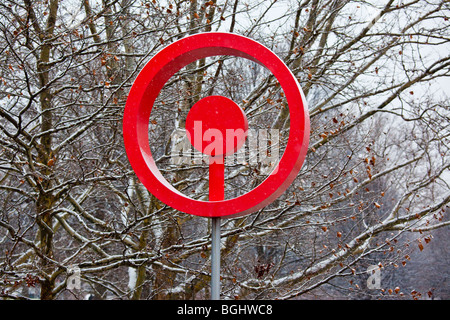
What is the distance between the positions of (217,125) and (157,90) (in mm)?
544

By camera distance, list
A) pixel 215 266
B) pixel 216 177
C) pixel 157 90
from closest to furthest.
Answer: pixel 215 266 → pixel 216 177 → pixel 157 90

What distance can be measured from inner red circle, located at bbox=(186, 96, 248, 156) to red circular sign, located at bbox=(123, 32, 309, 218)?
0.91ft

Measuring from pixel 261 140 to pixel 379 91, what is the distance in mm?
2538

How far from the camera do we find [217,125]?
2508 mm

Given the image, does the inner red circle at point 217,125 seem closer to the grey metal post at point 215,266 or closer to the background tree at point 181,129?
the grey metal post at point 215,266

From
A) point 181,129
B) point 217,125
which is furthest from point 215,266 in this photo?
point 181,129

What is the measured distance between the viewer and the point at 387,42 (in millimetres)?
7609

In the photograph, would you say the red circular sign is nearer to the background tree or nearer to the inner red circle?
the inner red circle

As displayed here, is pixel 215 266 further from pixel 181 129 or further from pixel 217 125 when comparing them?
pixel 181 129

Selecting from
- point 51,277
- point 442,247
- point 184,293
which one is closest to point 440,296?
point 442,247

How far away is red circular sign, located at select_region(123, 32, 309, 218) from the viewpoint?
94.7 inches

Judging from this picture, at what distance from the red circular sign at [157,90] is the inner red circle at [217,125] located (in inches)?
11.0

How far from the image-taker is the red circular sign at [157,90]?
2404mm
